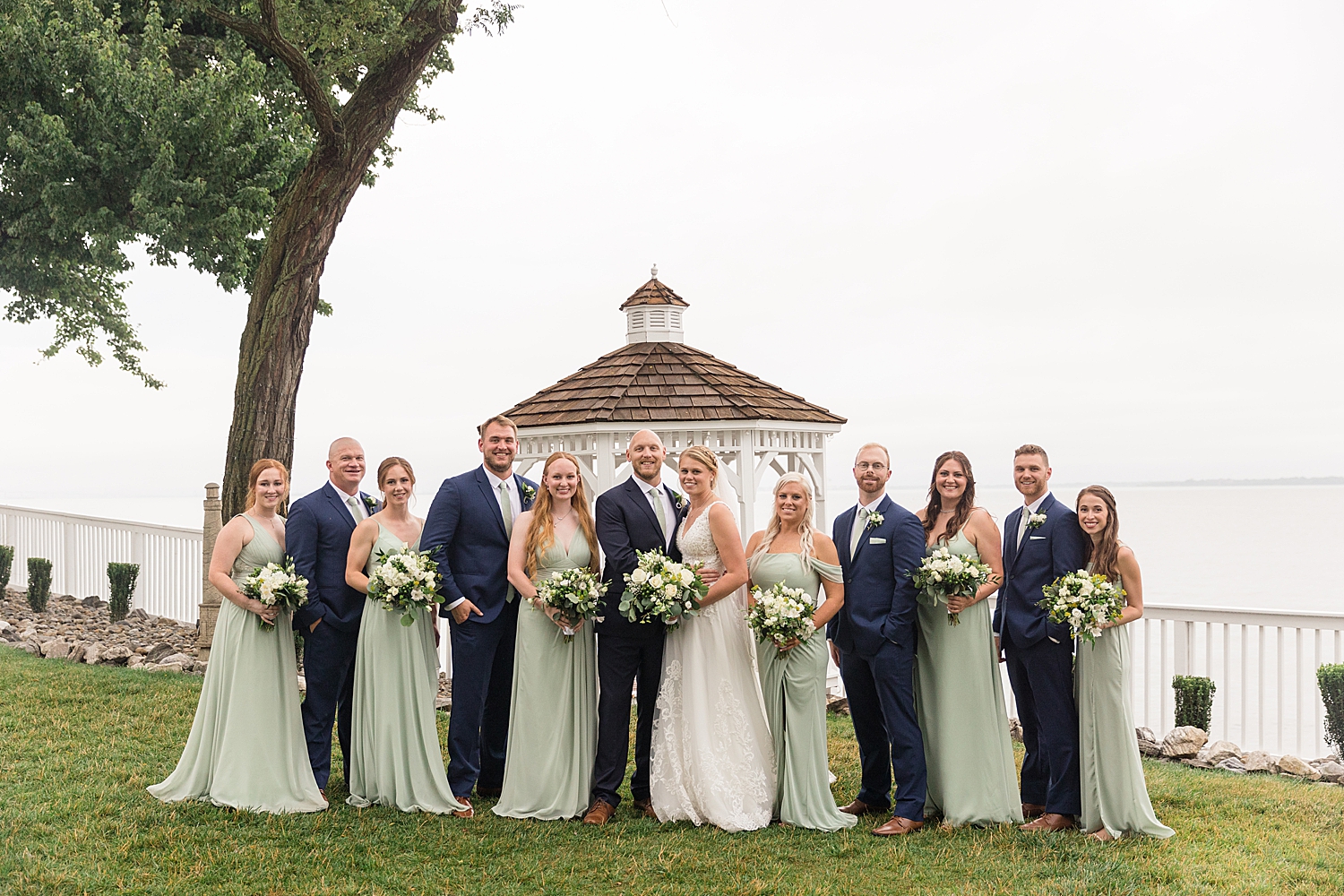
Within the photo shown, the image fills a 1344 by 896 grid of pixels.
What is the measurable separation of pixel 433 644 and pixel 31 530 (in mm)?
13289

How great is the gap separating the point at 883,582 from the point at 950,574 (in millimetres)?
374

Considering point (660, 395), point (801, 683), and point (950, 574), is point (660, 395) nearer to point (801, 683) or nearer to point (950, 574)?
point (801, 683)

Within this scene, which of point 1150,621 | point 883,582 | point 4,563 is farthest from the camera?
point 4,563

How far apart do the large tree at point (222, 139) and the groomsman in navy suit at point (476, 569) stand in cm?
553

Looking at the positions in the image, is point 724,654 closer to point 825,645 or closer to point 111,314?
point 825,645

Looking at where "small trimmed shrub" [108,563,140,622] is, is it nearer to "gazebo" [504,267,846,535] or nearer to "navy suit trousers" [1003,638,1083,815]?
"gazebo" [504,267,846,535]

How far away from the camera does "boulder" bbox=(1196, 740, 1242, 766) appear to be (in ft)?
26.2

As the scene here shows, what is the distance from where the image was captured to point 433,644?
605 centimetres

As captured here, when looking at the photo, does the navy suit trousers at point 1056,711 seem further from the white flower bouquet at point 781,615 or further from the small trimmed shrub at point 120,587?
the small trimmed shrub at point 120,587

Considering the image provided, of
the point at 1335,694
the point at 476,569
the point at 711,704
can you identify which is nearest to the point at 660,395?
the point at 476,569

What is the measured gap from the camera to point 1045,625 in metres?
5.46

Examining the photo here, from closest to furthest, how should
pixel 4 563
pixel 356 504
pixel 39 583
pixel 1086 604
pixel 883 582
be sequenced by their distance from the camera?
pixel 1086 604 < pixel 883 582 < pixel 356 504 < pixel 39 583 < pixel 4 563

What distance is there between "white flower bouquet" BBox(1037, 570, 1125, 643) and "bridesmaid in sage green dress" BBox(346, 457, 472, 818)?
333 centimetres

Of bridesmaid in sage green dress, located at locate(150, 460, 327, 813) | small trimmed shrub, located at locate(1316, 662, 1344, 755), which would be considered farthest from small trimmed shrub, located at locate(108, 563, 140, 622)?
small trimmed shrub, located at locate(1316, 662, 1344, 755)
